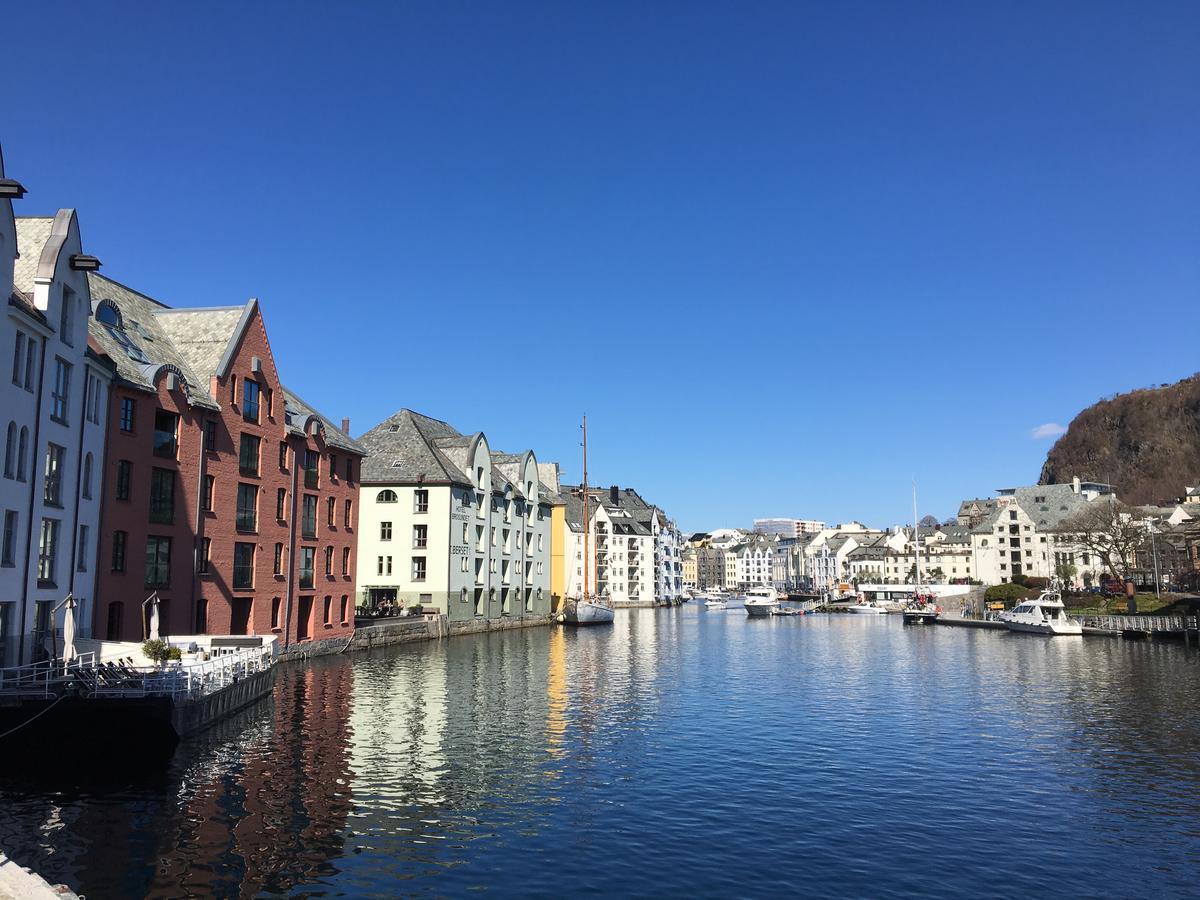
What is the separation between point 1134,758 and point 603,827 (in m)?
20.8

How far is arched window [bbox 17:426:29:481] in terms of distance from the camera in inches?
1319

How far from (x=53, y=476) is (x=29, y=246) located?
33.8 ft

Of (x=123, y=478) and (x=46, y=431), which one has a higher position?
(x=46, y=431)

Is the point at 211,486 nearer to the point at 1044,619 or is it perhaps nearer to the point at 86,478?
the point at 86,478

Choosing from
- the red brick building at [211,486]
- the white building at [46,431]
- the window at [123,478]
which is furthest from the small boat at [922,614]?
the white building at [46,431]

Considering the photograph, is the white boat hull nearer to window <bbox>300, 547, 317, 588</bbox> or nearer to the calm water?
window <bbox>300, 547, 317, 588</bbox>

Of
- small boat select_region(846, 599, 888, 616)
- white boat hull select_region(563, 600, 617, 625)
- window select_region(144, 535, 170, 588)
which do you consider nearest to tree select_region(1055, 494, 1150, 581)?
small boat select_region(846, 599, 888, 616)

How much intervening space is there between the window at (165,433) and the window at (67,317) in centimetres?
985

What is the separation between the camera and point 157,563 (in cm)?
4703

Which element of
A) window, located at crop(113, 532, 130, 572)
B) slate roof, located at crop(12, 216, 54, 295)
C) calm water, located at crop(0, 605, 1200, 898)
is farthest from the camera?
window, located at crop(113, 532, 130, 572)

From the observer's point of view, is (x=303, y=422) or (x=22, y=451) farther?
(x=303, y=422)

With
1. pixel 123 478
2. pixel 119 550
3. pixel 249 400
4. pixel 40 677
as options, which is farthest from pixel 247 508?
pixel 40 677

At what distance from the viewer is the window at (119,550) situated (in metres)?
43.6

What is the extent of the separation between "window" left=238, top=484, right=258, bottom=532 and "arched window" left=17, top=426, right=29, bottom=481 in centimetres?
2100
